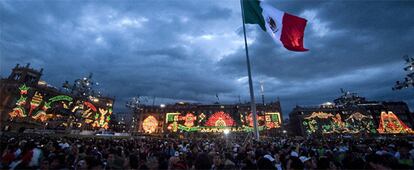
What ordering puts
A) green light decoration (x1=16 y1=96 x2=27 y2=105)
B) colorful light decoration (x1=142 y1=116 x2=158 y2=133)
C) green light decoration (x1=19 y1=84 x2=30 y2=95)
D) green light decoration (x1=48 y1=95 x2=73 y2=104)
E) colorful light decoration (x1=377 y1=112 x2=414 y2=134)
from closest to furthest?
green light decoration (x1=16 y1=96 x2=27 y2=105), green light decoration (x1=19 y1=84 x2=30 y2=95), colorful light decoration (x1=377 y1=112 x2=414 y2=134), green light decoration (x1=48 y1=95 x2=73 y2=104), colorful light decoration (x1=142 y1=116 x2=158 y2=133)

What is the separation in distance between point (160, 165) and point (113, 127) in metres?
101

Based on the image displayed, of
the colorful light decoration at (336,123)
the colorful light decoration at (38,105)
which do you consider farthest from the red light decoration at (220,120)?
the colorful light decoration at (38,105)

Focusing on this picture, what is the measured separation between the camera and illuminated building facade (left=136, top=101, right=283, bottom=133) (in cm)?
5772

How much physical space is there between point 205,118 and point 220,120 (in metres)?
5.33

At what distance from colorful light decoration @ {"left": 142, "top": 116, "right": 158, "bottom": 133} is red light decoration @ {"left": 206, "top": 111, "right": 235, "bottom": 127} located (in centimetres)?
1890

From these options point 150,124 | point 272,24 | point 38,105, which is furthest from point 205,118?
point 272,24

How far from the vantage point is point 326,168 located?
527cm

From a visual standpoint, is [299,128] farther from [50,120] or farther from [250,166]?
[50,120]

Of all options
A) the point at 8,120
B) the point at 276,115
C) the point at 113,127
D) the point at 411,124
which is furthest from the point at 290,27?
the point at 113,127

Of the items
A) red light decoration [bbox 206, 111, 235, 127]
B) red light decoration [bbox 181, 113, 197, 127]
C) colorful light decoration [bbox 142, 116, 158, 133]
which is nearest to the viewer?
red light decoration [bbox 206, 111, 235, 127]

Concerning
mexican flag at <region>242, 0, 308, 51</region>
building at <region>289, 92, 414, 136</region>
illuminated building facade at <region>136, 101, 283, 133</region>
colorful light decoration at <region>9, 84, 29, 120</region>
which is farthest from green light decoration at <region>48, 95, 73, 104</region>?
building at <region>289, 92, 414, 136</region>

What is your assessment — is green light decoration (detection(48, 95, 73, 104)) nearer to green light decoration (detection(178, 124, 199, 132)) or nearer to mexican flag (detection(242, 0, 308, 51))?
green light decoration (detection(178, 124, 199, 132))

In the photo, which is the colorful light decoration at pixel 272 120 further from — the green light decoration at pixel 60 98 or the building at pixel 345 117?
the green light decoration at pixel 60 98

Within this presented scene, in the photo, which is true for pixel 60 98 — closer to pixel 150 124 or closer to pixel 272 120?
pixel 150 124
